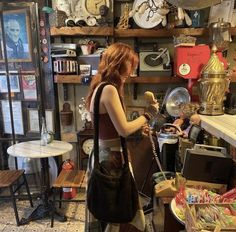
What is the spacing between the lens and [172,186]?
1706mm

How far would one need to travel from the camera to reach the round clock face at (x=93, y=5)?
8.73ft

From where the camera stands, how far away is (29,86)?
2861 mm

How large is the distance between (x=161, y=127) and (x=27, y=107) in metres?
1.50

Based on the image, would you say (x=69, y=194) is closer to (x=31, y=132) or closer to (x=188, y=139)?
(x=31, y=132)

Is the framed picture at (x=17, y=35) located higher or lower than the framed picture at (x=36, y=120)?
higher

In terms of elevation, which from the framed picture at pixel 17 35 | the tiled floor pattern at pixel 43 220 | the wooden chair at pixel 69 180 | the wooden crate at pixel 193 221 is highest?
the framed picture at pixel 17 35

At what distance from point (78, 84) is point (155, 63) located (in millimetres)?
899

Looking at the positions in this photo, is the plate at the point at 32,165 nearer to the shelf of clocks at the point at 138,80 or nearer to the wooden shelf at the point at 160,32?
the shelf of clocks at the point at 138,80

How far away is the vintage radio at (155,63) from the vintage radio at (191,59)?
24 cm

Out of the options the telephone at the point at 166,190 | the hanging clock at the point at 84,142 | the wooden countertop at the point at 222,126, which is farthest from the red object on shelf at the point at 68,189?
the wooden countertop at the point at 222,126

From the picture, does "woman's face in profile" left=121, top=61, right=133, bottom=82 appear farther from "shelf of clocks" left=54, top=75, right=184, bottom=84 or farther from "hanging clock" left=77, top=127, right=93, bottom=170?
"hanging clock" left=77, top=127, right=93, bottom=170

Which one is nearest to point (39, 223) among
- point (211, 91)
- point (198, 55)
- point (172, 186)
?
point (172, 186)

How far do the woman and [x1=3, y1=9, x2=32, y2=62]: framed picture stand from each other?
1456 millimetres

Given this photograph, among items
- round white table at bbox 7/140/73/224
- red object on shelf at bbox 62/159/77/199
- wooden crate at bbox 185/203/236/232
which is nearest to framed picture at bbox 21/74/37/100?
round white table at bbox 7/140/73/224
